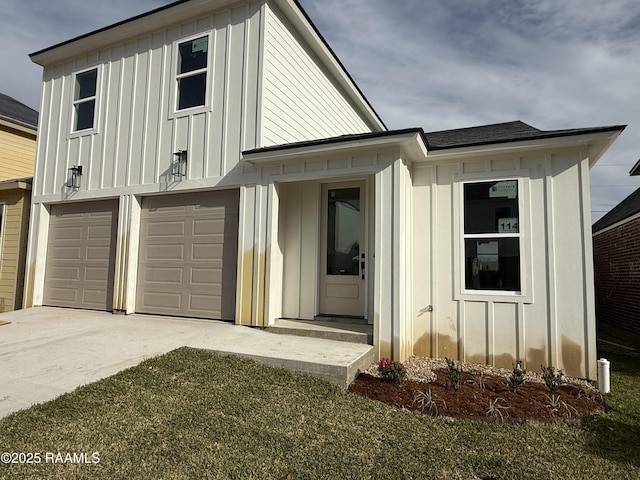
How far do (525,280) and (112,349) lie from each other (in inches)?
220

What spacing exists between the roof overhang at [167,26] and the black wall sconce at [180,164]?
265cm

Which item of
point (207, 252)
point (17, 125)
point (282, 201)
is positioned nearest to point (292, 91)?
point (282, 201)

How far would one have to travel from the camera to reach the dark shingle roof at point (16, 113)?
11.9 meters

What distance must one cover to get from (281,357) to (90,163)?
257 inches

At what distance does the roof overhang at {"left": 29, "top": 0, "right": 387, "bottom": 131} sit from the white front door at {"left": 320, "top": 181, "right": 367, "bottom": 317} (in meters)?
3.41

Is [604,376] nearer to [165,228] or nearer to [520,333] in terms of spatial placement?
[520,333]

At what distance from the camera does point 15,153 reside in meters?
12.0

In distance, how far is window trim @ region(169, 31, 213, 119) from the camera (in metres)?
6.91

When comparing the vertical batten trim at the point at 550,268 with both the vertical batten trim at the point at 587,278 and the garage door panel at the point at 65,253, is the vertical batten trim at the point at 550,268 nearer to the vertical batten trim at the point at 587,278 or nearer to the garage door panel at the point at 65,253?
the vertical batten trim at the point at 587,278

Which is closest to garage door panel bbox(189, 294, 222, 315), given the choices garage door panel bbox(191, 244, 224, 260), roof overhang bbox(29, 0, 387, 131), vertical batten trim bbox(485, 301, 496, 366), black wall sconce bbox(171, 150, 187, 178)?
garage door panel bbox(191, 244, 224, 260)

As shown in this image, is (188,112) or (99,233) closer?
(188,112)

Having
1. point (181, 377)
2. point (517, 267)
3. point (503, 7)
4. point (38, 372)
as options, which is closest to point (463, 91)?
point (503, 7)

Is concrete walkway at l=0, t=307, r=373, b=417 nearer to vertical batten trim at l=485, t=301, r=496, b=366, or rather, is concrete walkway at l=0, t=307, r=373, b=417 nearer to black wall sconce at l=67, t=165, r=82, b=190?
vertical batten trim at l=485, t=301, r=496, b=366

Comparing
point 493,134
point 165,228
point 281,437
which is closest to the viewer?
point 281,437
